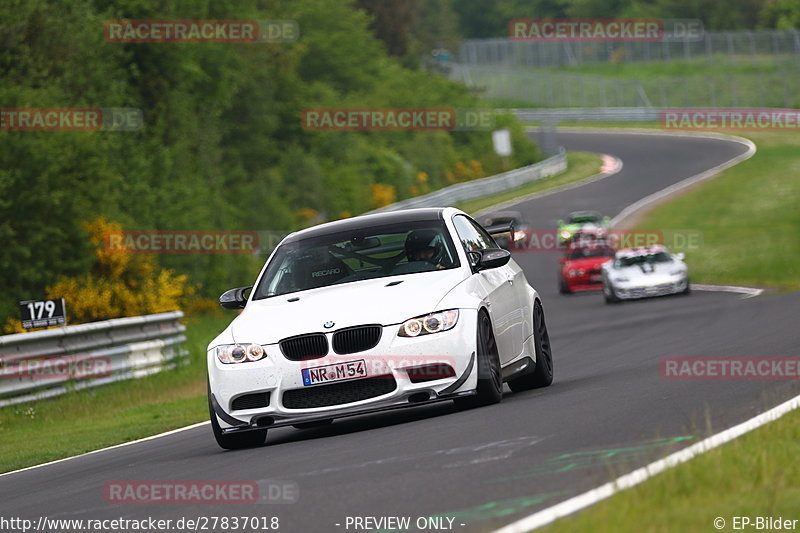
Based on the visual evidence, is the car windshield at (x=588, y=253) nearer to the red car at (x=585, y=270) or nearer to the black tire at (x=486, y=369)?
the red car at (x=585, y=270)

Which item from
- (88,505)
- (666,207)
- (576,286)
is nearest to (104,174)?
(576,286)

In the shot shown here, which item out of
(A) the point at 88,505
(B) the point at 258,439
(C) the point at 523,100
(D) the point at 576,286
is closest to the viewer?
(A) the point at 88,505

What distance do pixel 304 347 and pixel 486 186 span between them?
60.4 meters

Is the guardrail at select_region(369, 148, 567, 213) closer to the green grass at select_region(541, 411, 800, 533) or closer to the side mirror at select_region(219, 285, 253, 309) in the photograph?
the side mirror at select_region(219, 285, 253, 309)

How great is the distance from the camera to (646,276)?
31562mm

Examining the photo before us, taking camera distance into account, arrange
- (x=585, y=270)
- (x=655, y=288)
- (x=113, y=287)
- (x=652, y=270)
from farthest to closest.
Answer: (x=585, y=270) < (x=652, y=270) < (x=655, y=288) < (x=113, y=287)

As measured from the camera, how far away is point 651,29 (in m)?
125

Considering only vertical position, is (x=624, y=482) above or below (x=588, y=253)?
above

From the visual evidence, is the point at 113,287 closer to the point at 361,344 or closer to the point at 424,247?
the point at 424,247

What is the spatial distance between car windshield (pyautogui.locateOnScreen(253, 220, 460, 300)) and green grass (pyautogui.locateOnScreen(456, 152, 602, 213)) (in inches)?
1983

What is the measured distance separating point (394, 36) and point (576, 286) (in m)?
72.6

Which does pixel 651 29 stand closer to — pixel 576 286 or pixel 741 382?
pixel 576 286

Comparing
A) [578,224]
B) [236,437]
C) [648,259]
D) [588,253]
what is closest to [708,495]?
[236,437]

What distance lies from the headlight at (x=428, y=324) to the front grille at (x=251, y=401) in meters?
1.08
